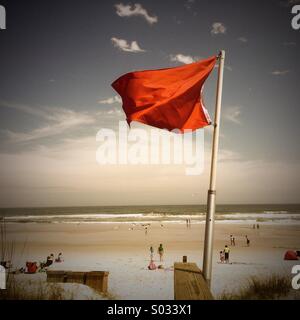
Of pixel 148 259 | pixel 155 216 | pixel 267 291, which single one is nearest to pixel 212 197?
pixel 267 291

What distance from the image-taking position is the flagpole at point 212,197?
4523 mm

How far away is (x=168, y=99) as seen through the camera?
565 centimetres

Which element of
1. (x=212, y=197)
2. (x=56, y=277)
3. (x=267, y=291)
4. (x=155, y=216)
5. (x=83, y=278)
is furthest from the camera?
(x=155, y=216)

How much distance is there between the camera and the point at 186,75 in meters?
5.61

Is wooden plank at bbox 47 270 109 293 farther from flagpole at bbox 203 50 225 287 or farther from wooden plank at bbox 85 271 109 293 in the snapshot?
flagpole at bbox 203 50 225 287

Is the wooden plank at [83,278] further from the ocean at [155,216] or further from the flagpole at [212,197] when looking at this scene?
the ocean at [155,216]

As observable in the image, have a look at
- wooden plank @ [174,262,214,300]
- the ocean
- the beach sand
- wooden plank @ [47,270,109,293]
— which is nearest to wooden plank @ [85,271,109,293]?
wooden plank @ [47,270,109,293]

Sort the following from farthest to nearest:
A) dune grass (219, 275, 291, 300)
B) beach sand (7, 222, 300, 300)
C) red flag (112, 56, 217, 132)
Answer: beach sand (7, 222, 300, 300) → dune grass (219, 275, 291, 300) → red flag (112, 56, 217, 132)

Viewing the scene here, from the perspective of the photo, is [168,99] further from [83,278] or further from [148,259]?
[148,259]

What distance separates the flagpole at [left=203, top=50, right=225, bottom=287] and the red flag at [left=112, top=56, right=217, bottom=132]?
496 millimetres

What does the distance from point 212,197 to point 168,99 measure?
200 centimetres

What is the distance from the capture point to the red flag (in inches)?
221
